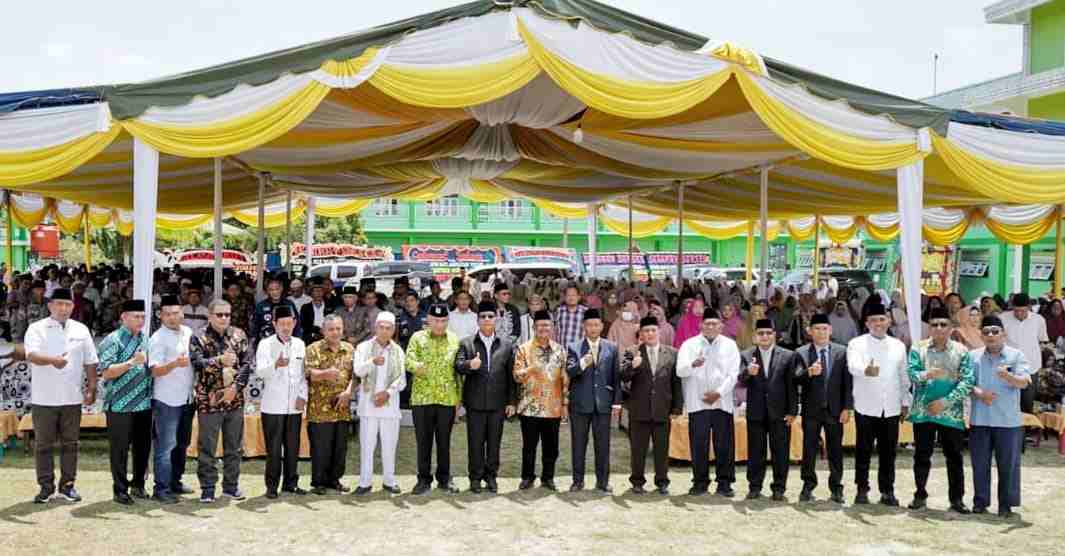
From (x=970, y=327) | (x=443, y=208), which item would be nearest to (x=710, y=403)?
(x=970, y=327)

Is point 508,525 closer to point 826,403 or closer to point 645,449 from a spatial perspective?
point 645,449

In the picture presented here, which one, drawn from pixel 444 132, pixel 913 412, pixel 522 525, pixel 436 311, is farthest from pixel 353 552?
pixel 444 132

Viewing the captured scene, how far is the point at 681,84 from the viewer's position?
6.21 metres

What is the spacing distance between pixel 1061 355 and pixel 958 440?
4268 millimetres

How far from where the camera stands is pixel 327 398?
5.60 meters

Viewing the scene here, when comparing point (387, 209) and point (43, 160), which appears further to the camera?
point (387, 209)

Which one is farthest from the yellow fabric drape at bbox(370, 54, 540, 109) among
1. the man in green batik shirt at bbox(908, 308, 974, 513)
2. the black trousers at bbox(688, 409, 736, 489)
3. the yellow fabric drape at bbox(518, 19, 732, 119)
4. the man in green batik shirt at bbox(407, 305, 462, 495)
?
the man in green batik shirt at bbox(908, 308, 974, 513)

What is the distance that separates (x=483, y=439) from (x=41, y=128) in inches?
157

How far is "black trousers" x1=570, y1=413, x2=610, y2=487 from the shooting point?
5844 millimetres

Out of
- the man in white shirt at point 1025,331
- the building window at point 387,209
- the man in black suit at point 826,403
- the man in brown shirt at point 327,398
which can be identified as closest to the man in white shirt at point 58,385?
the man in brown shirt at point 327,398

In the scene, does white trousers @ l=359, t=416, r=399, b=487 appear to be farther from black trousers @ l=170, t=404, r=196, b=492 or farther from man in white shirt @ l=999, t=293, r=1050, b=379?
man in white shirt @ l=999, t=293, r=1050, b=379

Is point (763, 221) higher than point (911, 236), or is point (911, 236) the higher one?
point (763, 221)

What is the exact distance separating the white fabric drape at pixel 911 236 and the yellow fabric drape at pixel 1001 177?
309mm

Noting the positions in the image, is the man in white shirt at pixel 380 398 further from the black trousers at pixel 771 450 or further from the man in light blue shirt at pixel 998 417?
the man in light blue shirt at pixel 998 417
